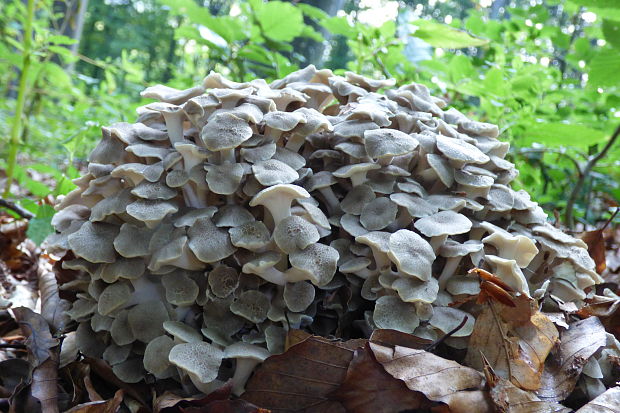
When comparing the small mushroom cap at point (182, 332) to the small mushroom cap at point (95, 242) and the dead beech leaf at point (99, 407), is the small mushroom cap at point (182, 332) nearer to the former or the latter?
the dead beech leaf at point (99, 407)

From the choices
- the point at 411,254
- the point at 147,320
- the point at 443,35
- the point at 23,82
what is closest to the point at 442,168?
the point at 411,254

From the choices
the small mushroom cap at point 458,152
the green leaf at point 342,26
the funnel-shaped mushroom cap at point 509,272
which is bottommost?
the funnel-shaped mushroom cap at point 509,272

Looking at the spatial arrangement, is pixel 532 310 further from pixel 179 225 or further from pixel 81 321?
pixel 81 321

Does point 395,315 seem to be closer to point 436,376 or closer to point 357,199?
point 436,376

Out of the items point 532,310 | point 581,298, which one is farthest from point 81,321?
point 581,298

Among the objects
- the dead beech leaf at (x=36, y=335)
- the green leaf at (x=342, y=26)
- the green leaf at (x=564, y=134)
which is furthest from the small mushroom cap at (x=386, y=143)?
the green leaf at (x=342, y=26)

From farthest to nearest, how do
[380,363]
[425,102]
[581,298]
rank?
[425,102] → [581,298] → [380,363]

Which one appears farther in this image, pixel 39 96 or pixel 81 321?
pixel 39 96
